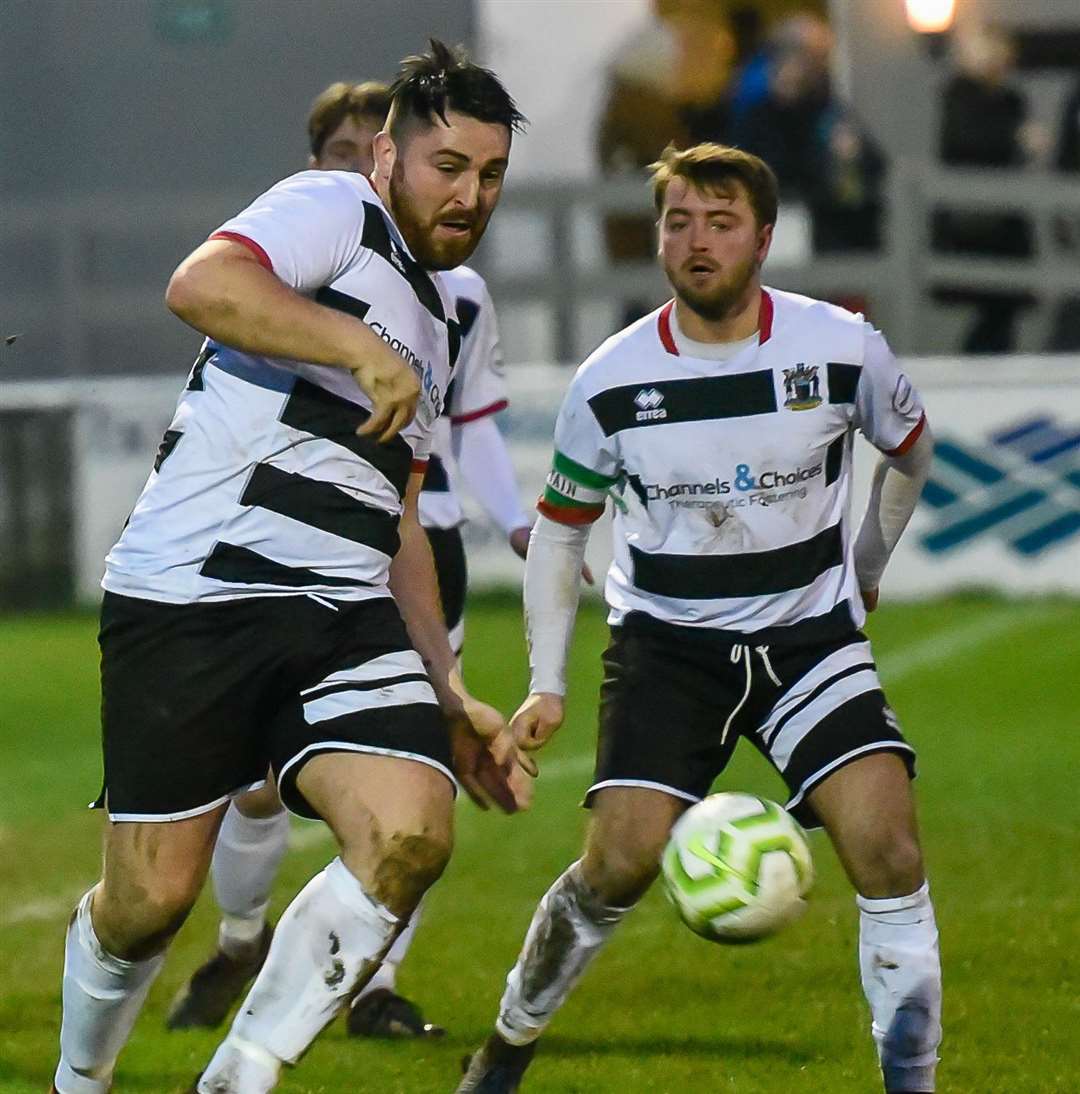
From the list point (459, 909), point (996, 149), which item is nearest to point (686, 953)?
point (459, 909)

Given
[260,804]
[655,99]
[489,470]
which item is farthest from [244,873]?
[655,99]

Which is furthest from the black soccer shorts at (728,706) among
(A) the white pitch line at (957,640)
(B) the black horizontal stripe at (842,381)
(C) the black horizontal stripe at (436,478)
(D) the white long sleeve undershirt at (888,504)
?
(A) the white pitch line at (957,640)

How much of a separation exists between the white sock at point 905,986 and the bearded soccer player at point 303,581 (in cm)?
103

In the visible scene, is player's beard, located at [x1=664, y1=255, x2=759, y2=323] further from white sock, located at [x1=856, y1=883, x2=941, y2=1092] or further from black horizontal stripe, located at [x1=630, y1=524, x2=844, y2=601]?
white sock, located at [x1=856, y1=883, x2=941, y2=1092]

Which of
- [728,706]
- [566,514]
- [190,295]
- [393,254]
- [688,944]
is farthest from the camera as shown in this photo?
[688,944]

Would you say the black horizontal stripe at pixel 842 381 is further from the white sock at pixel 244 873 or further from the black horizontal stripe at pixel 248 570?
the white sock at pixel 244 873

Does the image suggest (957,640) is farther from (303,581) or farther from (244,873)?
(303,581)

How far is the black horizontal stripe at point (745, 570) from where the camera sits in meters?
5.45

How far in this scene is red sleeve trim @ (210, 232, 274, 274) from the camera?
4371mm

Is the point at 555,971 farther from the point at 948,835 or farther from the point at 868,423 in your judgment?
the point at 948,835

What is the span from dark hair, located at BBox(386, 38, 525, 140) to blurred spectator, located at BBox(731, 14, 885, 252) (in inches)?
450

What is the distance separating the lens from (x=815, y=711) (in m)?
5.30

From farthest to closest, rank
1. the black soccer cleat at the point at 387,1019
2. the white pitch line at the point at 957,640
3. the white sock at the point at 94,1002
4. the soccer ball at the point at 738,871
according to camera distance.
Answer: the white pitch line at the point at 957,640, the black soccer cleat at the point at 387,1019, the soccer ball at the point at 738,871, the white sock at the point at 94,1002

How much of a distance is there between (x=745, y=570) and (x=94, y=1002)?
67.0 inches
